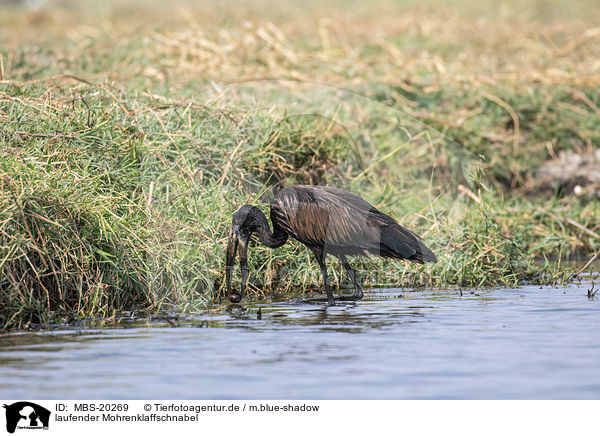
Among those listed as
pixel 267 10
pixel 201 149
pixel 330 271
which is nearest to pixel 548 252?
pixel 330 271

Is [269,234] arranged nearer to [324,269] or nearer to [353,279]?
[324,269]

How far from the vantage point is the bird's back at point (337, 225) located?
802cm

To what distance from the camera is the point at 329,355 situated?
6156 mm

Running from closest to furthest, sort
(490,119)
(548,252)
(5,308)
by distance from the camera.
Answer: (5,308) < (548,252) < (490,119)

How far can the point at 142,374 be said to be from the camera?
5688 millimetres

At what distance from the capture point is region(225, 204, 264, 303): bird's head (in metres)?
7.85

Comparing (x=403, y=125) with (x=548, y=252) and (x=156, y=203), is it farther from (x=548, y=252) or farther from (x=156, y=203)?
(x=156, y=203)

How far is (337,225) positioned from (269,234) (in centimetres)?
55

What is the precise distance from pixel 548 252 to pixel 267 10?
12.7 m
